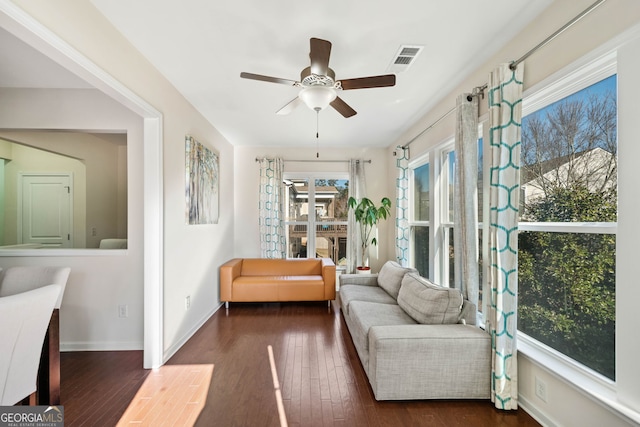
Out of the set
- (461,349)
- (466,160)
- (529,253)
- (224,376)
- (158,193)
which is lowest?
(224,376)

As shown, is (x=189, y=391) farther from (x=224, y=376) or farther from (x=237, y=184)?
(x=237, y=184)

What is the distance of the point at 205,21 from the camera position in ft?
6.30

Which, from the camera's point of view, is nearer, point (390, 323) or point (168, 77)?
point (390, 323)

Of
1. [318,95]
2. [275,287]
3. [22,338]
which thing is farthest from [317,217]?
[22,338]

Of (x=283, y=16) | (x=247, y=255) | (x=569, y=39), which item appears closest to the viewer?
(x=569, y=39)

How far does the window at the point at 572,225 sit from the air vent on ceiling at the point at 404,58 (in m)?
0.96

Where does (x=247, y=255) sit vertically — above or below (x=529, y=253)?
below

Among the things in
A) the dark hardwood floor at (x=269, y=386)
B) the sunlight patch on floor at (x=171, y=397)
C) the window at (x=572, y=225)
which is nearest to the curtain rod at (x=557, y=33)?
the window at (x=572, y=225)

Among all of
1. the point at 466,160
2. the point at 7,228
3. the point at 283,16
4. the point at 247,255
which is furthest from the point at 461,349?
the point at 7,228

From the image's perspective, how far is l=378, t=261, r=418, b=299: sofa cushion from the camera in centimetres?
340

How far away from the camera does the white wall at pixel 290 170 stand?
526 cm

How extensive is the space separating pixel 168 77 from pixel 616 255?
11.3 ft

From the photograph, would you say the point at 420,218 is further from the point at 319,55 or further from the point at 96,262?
the point at 96,262

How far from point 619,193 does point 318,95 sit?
1.84 m
